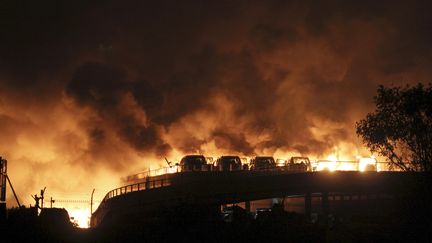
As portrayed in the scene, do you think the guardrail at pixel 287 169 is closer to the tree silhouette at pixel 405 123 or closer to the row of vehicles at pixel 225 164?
the row of vehicles at pixel 225 164

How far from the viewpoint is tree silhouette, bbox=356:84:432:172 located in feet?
185

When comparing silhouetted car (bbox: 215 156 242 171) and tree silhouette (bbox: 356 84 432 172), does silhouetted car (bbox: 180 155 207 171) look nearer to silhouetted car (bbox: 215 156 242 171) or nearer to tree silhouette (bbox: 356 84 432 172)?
silhouetted car (bbox: 215 156 242 171)

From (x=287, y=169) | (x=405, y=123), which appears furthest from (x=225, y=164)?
(x=405, y=123)

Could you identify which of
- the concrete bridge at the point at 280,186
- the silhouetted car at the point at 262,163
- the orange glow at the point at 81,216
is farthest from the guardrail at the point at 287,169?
the orange glow at the point at 81,216

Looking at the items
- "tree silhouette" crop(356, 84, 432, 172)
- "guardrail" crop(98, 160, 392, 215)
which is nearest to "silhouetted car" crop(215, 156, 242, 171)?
"guardrail" crop(98, 160, 392, 215)

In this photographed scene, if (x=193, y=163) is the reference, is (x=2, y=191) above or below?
below

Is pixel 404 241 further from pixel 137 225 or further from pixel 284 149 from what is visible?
pixel 284 149

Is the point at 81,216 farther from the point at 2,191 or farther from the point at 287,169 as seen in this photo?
the point at 2,191

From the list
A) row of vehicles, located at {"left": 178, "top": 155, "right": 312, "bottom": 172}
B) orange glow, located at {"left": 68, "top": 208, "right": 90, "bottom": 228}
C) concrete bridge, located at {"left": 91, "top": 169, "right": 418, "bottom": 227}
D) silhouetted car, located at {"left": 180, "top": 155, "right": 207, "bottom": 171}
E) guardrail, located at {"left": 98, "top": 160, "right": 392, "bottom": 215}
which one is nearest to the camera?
concrete bridge, located at {"left": 91, "top": 169, "right": 418, "bottom": 227}

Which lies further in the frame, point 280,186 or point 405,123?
point 280,186

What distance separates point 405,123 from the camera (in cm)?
5825

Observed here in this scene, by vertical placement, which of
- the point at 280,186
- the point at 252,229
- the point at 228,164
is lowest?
the point at 252,229

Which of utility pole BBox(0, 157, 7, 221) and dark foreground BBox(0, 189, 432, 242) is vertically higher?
utility pole BBox(0, 157, 7, 221)

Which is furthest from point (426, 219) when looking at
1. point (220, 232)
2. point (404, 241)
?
point (220, 232)
